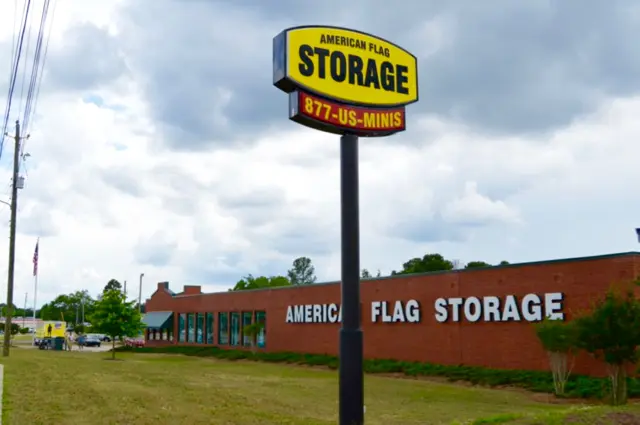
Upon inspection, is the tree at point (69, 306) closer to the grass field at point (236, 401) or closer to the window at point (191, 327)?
the window at point (191, 327)

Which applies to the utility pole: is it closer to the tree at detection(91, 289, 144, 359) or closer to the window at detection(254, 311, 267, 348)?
the tree at detection(91, 289, 144, 359)

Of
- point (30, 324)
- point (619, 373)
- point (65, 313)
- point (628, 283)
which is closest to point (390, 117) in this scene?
point (619, 373)

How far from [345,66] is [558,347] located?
13.7 metres

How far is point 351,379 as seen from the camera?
39.9 ft

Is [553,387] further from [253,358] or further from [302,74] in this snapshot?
[253,358]

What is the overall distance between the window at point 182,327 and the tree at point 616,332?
44142 millimetres

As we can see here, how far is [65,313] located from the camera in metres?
149

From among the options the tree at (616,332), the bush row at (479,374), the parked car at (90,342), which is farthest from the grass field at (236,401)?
the parked car at (90,342)

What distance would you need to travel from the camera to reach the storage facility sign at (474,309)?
26109mm

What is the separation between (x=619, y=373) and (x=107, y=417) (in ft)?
44.7

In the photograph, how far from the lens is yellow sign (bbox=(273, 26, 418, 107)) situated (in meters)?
12.5

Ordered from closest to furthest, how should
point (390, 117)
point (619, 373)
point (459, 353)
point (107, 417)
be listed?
point (390, 117)
point (107, 417)
point (619, 373)
point (459, 353)

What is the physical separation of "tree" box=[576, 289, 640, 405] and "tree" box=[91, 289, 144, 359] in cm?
3336

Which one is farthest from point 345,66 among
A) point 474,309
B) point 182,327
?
point 182,327
